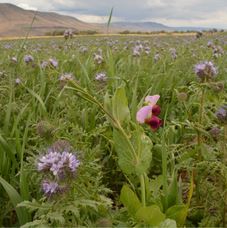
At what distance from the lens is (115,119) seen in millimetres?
1441

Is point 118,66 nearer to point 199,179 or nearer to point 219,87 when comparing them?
point 219,87

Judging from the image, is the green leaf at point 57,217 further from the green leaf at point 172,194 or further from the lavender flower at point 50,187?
the green leaf at point 172,194

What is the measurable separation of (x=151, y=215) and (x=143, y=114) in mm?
365

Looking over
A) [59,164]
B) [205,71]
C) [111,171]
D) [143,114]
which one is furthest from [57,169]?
[205,71]

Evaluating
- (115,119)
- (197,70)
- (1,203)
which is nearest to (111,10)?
(197,70)

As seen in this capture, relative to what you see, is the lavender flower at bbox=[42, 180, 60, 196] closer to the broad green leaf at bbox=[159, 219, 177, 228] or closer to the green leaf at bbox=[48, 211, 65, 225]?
the green leaf at bbox=[48, 211, 65, 225]

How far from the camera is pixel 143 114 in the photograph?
1.58m

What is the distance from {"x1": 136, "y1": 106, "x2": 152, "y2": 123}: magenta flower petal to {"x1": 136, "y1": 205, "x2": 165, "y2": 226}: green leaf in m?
0.33

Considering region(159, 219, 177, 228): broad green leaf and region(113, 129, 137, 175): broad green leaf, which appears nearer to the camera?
region(159, 219, 177, 228): broad green leaf

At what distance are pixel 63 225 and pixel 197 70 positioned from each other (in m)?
1.20

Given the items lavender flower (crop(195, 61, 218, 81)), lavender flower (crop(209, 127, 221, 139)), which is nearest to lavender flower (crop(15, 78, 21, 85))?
lavender flower (crop(195, 61, 218, 81))

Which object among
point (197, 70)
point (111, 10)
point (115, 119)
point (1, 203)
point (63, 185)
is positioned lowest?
point (1, 203)

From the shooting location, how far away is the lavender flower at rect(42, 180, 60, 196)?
3.93 feet

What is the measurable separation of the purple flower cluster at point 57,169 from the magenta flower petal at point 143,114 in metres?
0.40
